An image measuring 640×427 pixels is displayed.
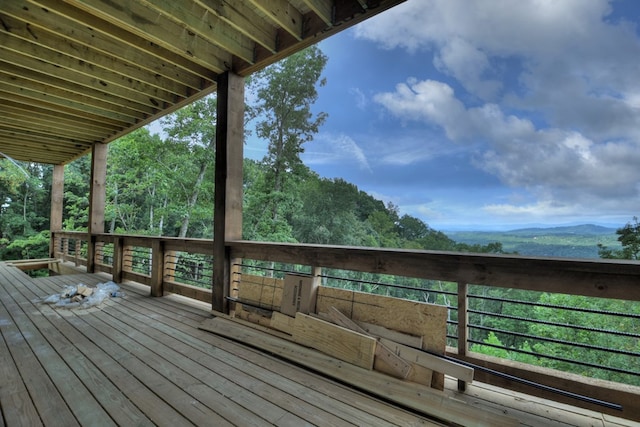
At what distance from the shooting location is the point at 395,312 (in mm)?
1913

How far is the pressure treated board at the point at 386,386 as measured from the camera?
1.38m

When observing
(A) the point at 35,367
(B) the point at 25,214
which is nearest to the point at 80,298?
(A) the point at 35,367

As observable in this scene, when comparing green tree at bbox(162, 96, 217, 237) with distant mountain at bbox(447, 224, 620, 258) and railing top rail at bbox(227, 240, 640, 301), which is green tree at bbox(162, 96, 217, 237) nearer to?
railing top rail at bbox(227, 240, 640, 301)

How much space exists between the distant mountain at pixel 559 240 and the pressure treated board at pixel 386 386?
10.3 meters

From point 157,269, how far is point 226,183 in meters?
1.82

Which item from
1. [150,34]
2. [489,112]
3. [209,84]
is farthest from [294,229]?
[489,112]

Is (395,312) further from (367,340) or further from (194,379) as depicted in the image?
(194,379)

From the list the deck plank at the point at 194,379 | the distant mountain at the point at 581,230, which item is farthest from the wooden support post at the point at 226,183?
the distant mountain at the point at 581,230

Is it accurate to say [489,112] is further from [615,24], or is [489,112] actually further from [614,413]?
[614,413]

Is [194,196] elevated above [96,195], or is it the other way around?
[194,196]

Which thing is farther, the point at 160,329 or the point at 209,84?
the point at 209,84

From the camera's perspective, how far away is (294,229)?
14000 mm

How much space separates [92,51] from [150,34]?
1069mm

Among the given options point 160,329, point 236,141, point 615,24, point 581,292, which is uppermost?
point 615,24
